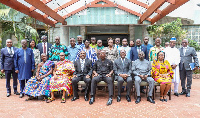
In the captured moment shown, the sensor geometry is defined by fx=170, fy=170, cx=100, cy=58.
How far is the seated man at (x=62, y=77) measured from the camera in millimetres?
4961

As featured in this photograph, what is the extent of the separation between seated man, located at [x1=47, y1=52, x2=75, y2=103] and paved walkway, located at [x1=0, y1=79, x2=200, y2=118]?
34 centimetres

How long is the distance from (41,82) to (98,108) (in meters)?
1.94

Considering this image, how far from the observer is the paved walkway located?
150 inches

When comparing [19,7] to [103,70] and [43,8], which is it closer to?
[43,8]

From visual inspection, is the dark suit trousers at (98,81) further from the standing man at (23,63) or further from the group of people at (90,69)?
the standing man at (23,63)

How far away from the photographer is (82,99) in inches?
202

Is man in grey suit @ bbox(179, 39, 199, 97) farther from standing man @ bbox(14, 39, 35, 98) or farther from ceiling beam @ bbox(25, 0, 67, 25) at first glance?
ceiling beam @ bbox(25, 0, 67, 25)

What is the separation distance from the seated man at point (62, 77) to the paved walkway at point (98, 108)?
342 millimetres

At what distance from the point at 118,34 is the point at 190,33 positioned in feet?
16.0

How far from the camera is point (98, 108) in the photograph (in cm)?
427

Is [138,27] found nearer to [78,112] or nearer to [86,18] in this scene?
[86,18]

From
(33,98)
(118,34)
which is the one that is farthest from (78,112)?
(118,34)

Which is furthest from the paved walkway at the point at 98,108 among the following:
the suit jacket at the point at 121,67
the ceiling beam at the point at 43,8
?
the ceiling beam at the point at 43,8

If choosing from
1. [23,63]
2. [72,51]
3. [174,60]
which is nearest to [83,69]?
[72,51]
